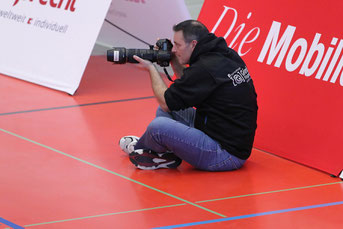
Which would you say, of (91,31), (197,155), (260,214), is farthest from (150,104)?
(260,214)

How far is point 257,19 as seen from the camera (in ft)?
17.0

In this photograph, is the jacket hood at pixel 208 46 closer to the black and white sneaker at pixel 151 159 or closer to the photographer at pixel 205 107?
the photographer at pixel 205 107

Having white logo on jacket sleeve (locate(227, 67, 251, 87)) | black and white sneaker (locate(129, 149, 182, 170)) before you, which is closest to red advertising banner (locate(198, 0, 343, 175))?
→ white logo on jacket sleeve (locate(227, 67, 251, 87))

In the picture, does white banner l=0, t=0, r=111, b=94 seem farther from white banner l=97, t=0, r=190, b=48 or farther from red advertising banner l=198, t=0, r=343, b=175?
red advertising banner l=198, t=0, r=343, b=175

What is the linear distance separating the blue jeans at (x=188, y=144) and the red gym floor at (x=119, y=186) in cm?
9

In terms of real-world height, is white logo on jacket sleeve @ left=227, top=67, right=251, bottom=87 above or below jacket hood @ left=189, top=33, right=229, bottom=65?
below

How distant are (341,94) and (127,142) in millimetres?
1647

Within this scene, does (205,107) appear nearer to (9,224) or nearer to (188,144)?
Result: (188,144)

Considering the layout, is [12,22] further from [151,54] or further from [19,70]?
[151,54]

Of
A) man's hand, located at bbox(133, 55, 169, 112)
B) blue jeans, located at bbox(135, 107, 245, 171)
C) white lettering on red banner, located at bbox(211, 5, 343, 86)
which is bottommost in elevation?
blue jeans, located at bbox(135, 107, 245, 171)

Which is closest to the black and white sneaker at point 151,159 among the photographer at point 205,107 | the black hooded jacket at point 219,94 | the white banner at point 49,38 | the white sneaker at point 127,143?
the photographer at point 205,107

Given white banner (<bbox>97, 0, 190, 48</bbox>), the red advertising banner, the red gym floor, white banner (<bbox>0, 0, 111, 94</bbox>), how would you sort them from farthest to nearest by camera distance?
1. white banner (<bbox>97, 0, 190, 48</bbox>)
2. white banner (<bbox>0, 0, 111, 94</bbox>)
3. the red advertising banner
4. the red gym floor

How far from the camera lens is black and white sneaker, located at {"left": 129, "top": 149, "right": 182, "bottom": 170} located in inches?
171

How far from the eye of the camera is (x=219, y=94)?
13.7ft
